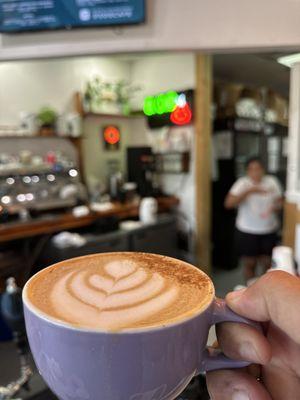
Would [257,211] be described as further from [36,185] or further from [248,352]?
[248,352]

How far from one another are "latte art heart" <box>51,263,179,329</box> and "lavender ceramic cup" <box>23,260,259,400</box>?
0.07 ft

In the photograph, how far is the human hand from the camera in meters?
0.43

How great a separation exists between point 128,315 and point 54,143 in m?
3.54

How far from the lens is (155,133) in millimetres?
4062

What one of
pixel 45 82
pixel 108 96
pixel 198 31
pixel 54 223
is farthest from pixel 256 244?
pixel 45 82

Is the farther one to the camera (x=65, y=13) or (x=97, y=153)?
(x=97, y=153)

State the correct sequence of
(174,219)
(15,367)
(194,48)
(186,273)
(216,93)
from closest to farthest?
(186,273), (15,367), (194,48), (174,219), (216,93)

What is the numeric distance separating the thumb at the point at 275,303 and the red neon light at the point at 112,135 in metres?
3.81

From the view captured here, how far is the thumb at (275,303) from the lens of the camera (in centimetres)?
43

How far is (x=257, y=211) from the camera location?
8.64 ft

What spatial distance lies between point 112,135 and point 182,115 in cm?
105

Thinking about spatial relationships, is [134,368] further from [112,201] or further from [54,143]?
[54,143]

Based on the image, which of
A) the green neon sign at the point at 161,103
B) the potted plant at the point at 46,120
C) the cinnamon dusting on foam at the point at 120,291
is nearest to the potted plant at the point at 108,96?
the green neon sign at the point at 161,103

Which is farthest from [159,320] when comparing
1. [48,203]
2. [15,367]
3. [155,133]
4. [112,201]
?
[155,133]
